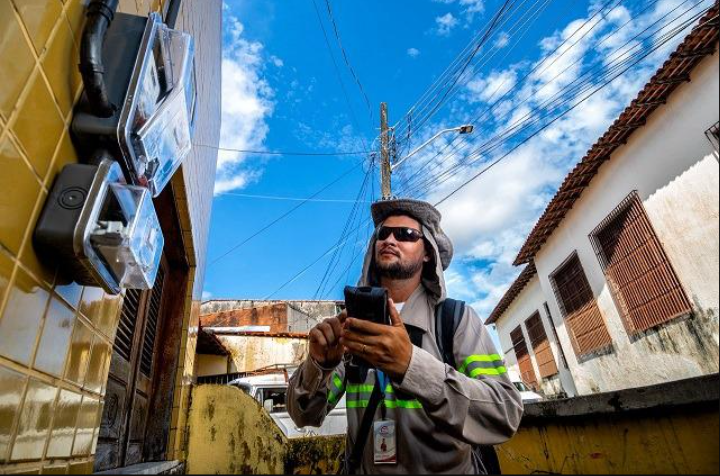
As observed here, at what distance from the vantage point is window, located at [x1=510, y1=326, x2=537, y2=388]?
14397 mm

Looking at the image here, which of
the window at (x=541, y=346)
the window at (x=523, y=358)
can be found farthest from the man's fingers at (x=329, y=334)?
the window at (x=523, y=358)

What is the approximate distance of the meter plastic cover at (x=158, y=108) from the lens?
3.67 feet

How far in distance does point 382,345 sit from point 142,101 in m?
1.07

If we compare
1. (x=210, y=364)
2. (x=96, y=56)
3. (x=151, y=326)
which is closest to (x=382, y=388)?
(x=96, y=56)

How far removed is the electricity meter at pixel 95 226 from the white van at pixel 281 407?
5.93 ft

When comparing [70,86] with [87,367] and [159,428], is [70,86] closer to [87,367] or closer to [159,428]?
[87,367]

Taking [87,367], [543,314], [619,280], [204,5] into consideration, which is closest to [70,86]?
[87,367]

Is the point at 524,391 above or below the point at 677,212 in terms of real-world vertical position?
below

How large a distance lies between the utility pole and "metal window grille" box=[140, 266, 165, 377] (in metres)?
6.19

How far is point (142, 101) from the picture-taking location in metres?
1.15

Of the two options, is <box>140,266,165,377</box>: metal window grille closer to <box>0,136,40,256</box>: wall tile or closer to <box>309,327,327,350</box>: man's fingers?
<box>309,327,327,350</box>: man's fingers

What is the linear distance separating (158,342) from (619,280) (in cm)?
789

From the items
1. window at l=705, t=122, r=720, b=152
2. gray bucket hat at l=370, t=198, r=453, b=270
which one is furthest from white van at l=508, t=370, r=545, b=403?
gray bucket hat at l=370, t=198, r=453, b=270

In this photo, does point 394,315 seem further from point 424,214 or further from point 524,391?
point 524,391
